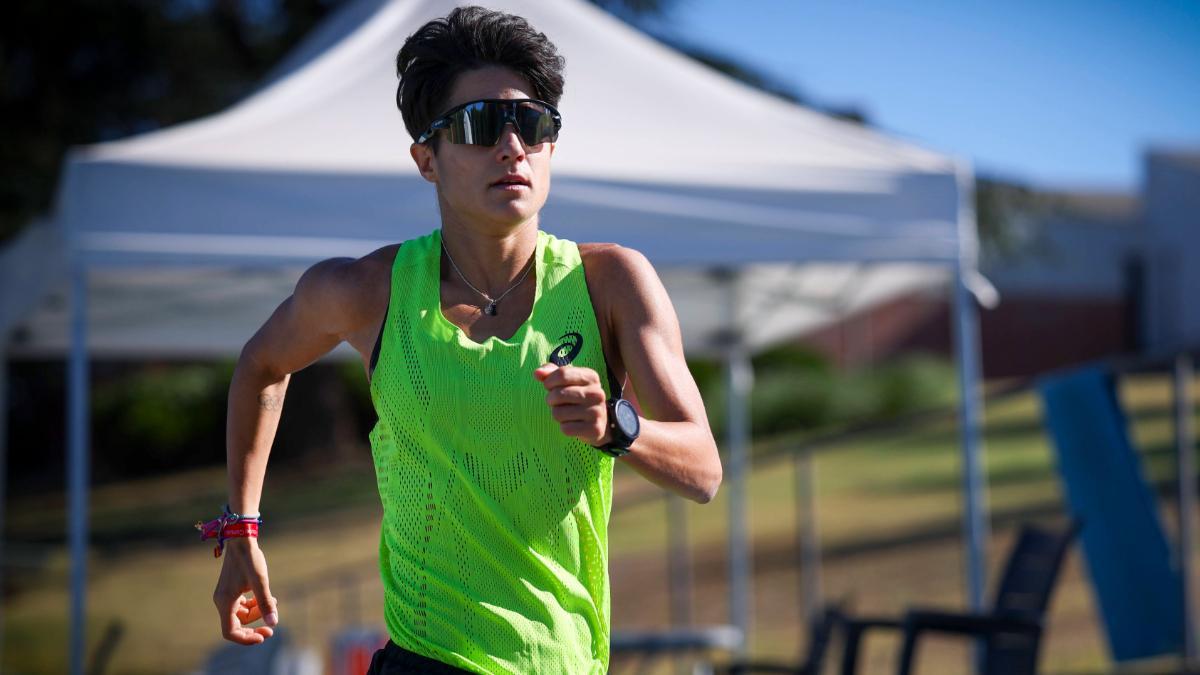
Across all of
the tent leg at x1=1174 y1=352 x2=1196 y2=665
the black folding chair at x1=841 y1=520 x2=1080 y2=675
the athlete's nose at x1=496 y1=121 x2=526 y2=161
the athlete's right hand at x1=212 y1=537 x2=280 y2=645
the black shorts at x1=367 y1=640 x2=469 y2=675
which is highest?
the tent leg at x1=1174 y1=352 x2=1196 y2=665

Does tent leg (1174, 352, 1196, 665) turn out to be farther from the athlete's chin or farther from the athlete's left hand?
the athlete's left hand

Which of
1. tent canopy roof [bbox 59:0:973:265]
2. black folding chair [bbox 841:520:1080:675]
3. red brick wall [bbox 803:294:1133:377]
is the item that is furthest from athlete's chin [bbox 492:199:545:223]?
red brick wall [bbox 803:294:1133:377]

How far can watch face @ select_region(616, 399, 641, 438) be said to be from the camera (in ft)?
5.37

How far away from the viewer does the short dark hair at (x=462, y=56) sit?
195cm

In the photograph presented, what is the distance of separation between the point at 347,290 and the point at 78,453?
3230 mm

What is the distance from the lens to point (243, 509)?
6.96 ft

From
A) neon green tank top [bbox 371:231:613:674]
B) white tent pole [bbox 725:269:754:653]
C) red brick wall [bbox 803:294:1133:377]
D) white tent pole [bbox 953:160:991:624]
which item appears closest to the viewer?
neon green tank top [bbox 371:231:613:674]

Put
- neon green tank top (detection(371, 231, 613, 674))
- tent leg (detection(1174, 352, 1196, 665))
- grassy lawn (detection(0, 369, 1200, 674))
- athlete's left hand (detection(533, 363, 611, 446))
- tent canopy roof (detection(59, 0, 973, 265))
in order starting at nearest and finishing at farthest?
athlete's left hand (detection(533, 363, 611, 446)) → neon green tank top (detection(371, 231, 613, 674)) → tent canopy roof (detection(59, 0, 973, 265)) → tent leg (detection(1174, 352, 1196, 665)) → grassy lawn (detection(0, 369, 1200, 674))

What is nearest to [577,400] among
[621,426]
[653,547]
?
[621,426]

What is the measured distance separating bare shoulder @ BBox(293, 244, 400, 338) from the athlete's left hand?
→ 1.64 ft

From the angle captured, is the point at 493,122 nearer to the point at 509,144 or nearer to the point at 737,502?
the point at 509,144

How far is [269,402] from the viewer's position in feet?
7.06

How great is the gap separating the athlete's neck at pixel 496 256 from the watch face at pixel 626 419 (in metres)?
0.41

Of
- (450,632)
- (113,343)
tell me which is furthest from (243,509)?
(113,343)
